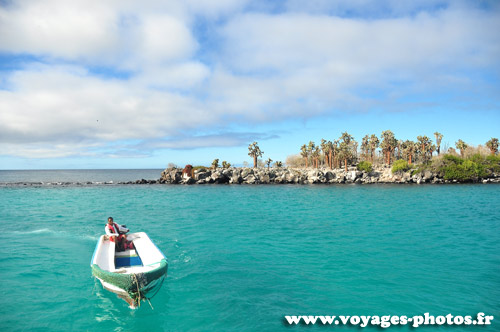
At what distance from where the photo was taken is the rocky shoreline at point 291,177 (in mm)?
89562

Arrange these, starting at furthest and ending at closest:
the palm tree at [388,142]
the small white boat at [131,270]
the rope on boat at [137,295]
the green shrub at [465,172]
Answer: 1. the palm tree at [388,142]
2. the green shrub at [465,172]
3. the small white boat at [131,270]
4. the rope on boat at [137,295]

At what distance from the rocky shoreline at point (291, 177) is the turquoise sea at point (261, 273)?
192 feet

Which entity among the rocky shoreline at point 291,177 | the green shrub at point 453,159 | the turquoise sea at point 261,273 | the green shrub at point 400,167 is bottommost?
the turquoise sea at point 261,273

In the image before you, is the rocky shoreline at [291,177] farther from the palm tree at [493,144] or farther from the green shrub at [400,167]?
the palm tree at [493,144]

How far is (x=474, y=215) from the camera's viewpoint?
3547cm

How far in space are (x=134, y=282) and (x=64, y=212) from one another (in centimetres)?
3484

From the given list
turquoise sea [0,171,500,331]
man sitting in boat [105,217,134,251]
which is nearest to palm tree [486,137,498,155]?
turquoise sea [0,171,500,331]

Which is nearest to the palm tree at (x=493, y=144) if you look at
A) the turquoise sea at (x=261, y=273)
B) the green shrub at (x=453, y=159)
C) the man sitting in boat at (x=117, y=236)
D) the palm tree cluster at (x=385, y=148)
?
the palm tree cluster at (x=385, y=148)

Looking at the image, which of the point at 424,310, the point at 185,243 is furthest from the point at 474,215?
the point at 185,243

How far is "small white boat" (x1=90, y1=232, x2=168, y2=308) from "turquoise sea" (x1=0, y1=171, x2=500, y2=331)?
2.97ft

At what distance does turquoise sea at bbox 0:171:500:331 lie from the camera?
1224 cm

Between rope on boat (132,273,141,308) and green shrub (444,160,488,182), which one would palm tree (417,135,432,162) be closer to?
green shrub (444,160,488,182)

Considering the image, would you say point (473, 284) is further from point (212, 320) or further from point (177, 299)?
point (177, 299)

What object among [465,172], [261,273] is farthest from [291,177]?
[261,273]
